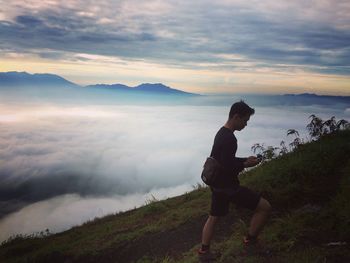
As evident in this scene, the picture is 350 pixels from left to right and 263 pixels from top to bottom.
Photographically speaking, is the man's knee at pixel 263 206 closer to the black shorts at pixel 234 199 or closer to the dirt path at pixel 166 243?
the black shorts at pixel 234 199

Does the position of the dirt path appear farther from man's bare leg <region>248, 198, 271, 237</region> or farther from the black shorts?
the black shorts

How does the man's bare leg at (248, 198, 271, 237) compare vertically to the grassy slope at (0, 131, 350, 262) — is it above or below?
above

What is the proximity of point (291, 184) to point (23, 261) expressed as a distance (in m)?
9.81

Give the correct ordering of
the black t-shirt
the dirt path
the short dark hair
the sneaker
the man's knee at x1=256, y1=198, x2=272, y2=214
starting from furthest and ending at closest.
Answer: the dirt path
the sneaker
the man's knee at x1=256, y1=198, x2=272, y2=214
the short dark hair
the black t-shirt

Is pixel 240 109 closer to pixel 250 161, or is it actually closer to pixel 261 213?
pixel 250 161

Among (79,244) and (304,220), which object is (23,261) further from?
(304,220)

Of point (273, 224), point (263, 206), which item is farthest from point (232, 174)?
point (273, 224)

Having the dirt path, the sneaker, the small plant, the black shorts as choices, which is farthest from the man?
the small plant

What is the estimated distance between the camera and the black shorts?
6547mm

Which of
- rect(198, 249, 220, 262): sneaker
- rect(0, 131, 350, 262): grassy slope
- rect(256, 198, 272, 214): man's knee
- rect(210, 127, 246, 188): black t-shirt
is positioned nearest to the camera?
rect(210, 127, 246, 188): black t-shirt

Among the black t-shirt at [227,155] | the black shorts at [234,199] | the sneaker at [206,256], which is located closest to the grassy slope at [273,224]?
the sneaker at [206,256]

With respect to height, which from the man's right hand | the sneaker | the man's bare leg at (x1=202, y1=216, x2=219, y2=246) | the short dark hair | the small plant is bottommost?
the small plant

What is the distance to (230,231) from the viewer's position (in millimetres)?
9070

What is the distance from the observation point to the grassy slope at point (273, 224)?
729cm
